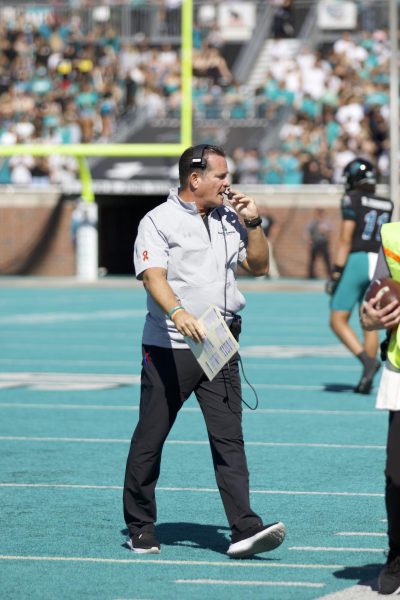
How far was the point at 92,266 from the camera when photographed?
3578 centimetres

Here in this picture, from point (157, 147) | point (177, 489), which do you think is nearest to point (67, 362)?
point (177, 489)

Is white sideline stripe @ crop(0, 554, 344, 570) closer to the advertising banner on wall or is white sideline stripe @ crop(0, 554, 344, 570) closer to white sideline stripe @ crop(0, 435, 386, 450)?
white sideline stripe @ crop(0, 435, 386, 450)

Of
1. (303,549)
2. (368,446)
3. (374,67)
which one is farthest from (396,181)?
(303,549)

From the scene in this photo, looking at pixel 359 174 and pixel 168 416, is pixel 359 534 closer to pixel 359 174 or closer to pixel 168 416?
pixel 168 416

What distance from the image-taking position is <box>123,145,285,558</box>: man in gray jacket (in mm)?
6789

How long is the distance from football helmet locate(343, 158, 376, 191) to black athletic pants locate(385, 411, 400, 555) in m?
7.31

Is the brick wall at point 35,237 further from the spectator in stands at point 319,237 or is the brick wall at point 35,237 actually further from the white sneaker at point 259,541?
the white sneaker at point 259,541

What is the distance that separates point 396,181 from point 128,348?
936 cm

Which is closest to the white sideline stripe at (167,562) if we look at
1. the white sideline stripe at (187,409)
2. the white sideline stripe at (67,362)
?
the white sideline stripe at (187,409)

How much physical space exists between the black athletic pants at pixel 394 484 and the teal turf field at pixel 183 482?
0.32 metres

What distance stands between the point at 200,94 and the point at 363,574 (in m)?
30.4

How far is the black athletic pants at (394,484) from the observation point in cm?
584

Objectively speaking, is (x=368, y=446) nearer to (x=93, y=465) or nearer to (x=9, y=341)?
(x=93, y=465)

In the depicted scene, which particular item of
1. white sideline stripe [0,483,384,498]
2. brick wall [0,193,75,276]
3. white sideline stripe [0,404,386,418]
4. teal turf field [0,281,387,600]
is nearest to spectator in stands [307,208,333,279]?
brick wall [0,193,75,276]
